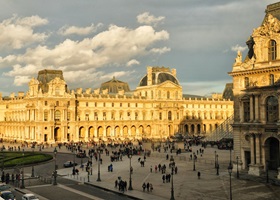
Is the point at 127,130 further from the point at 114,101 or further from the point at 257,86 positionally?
the point at 257,86

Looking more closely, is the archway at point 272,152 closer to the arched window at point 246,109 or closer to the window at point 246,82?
the arched window at point 246,109

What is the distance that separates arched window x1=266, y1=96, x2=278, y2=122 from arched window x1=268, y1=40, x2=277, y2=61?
17.1 feet

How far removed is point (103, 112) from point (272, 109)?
6938 cm

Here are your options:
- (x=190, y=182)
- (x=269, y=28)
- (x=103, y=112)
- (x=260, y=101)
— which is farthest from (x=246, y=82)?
(x=103, y=112)

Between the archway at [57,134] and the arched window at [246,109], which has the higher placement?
the arched window at [246,109]

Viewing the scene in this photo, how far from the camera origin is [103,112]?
353 ft

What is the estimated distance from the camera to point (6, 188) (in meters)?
37.0

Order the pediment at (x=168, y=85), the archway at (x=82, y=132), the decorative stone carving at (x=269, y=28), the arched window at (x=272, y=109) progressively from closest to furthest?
the arched window at (x=272, y=109) < the decorative stone carving at (x=269, y=28) < the archway at (x=82, y=132) < the pediment at (x=168, y=85)

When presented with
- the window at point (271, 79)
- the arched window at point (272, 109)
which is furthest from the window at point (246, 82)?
the arched window at point (272, 109)

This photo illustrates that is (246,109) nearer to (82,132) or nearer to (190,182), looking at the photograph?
(190,182)

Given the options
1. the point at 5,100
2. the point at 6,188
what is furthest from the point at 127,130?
the point at 6,188

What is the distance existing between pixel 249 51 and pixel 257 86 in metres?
7.35

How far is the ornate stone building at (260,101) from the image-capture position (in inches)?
1705

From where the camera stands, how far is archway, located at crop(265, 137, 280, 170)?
4375 centimetres
